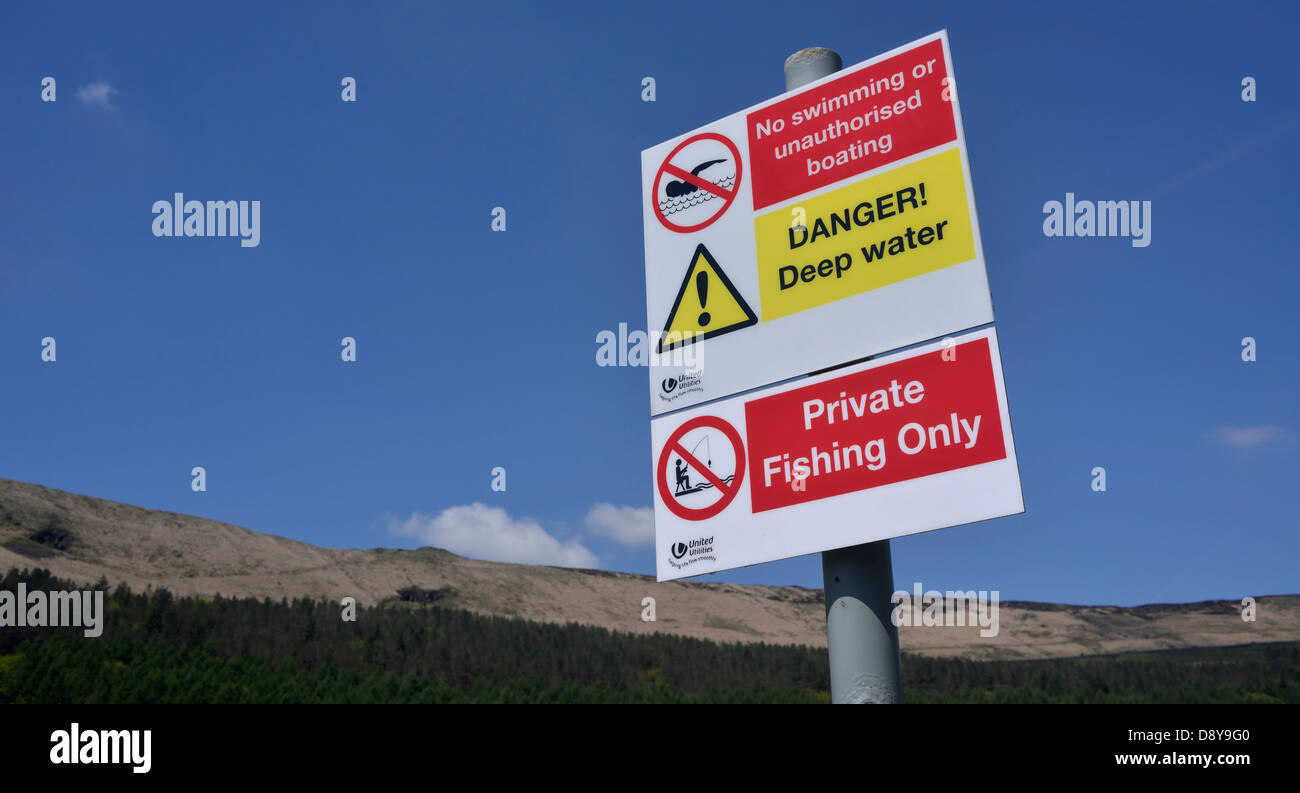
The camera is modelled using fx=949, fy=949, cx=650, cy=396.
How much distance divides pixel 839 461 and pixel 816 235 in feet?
4.64

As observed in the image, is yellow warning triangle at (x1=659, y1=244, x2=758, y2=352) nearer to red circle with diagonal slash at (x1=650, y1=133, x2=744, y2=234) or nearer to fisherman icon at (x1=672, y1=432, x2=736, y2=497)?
red circle with diagonal slash at (x1=650, y1=133, x2=744, y2=234)

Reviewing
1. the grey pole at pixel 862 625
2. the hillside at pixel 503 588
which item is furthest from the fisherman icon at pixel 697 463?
the hillside at pixel 503 588

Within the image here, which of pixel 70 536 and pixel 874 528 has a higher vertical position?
pixel 70 536

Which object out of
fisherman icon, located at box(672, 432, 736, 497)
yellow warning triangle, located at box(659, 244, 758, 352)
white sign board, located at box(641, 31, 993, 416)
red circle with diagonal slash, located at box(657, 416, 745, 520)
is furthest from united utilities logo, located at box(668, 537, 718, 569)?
yellow warning triangle, located at box(659, 244, 758, 352)

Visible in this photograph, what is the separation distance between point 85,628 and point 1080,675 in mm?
44202

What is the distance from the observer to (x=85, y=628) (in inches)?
1260

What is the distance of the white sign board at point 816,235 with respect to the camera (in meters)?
5.20

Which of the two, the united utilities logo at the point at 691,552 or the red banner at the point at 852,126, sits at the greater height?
the red banner at the point at 852,126

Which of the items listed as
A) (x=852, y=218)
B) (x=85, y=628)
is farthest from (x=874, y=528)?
(x=85, y=628)

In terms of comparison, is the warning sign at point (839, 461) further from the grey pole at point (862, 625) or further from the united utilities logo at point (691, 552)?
the grey pole at point (862, 625)

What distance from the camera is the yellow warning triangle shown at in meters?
5.81

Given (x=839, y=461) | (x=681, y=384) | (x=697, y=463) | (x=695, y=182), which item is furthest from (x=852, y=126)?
(x=697, y=463)

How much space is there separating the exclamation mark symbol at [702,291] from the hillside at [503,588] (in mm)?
45879
